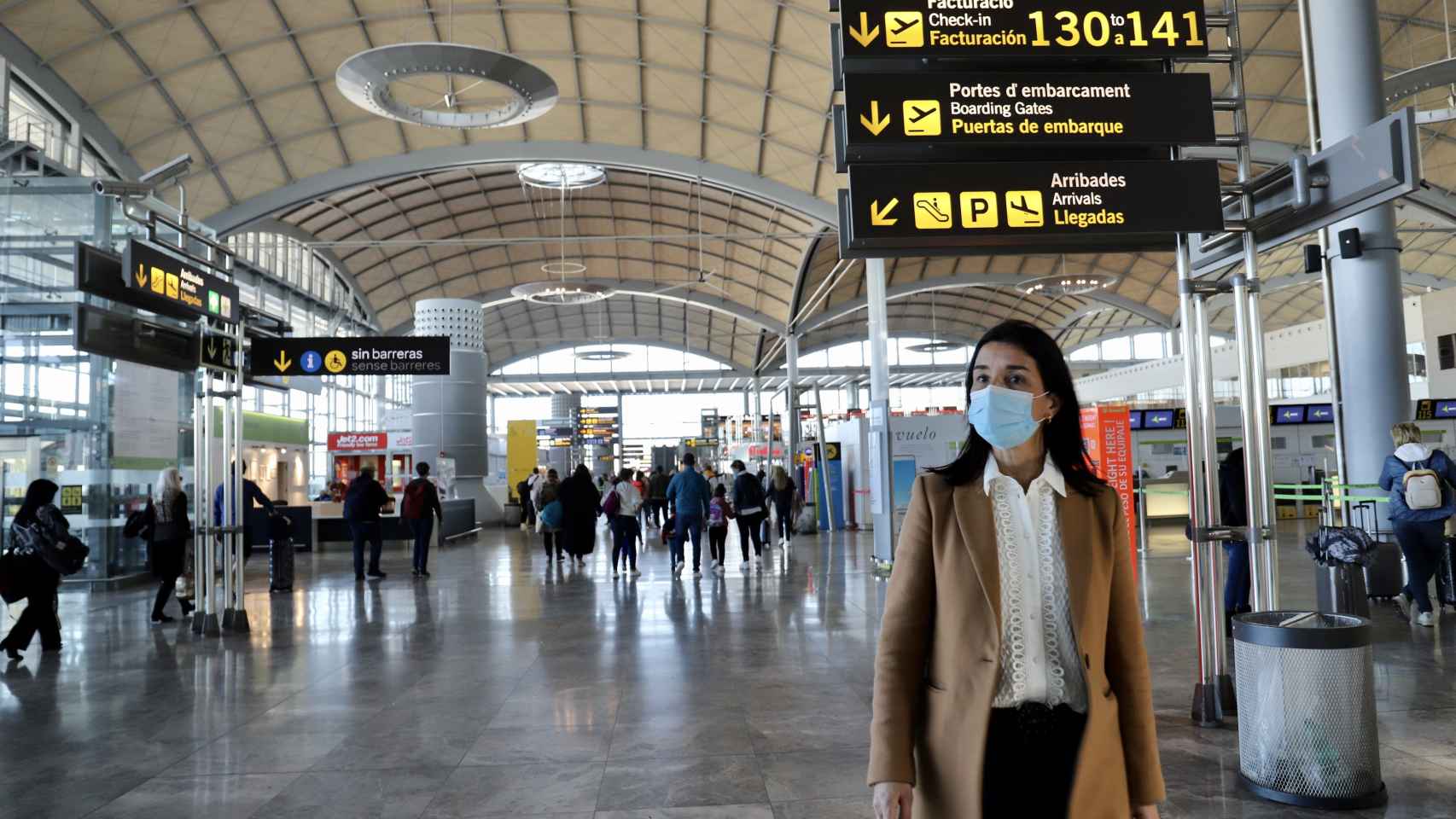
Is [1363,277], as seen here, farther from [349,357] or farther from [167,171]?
[349,357]

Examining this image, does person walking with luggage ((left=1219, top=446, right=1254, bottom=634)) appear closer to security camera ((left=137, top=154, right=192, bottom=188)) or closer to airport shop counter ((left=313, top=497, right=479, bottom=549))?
security camera ((left=137, top=154, right=192, bottom=188))

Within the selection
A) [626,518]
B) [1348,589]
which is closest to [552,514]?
[626,518]

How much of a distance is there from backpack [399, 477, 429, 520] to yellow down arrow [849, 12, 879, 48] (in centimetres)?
1096

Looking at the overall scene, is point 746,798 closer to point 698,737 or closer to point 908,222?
point 698,737

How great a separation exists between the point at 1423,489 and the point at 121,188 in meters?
10.8

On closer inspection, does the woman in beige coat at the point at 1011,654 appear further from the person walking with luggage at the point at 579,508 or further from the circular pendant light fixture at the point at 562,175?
the circular pendant light fixture at the point at 562,175

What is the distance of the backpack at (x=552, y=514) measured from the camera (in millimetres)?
16250

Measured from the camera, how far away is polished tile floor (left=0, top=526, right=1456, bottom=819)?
14.1 feet

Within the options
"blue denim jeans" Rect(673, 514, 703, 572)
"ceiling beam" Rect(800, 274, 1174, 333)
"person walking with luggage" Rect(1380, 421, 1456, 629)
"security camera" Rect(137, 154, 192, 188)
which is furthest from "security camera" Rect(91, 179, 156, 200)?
"ceiling beam" Rect(800, 274, 1174, 333)

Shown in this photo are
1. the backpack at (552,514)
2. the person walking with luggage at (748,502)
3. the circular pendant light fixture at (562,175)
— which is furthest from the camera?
the circular pendant light fixture at (562,175)

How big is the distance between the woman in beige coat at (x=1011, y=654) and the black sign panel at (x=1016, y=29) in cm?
359

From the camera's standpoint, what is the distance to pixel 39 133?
19672 millimetres

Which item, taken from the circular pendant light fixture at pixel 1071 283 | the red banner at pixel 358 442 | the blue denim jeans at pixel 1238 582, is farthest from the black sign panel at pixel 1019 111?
the circular pendant light fixture at pixel 1071 283

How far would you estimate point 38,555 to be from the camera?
807 cm
